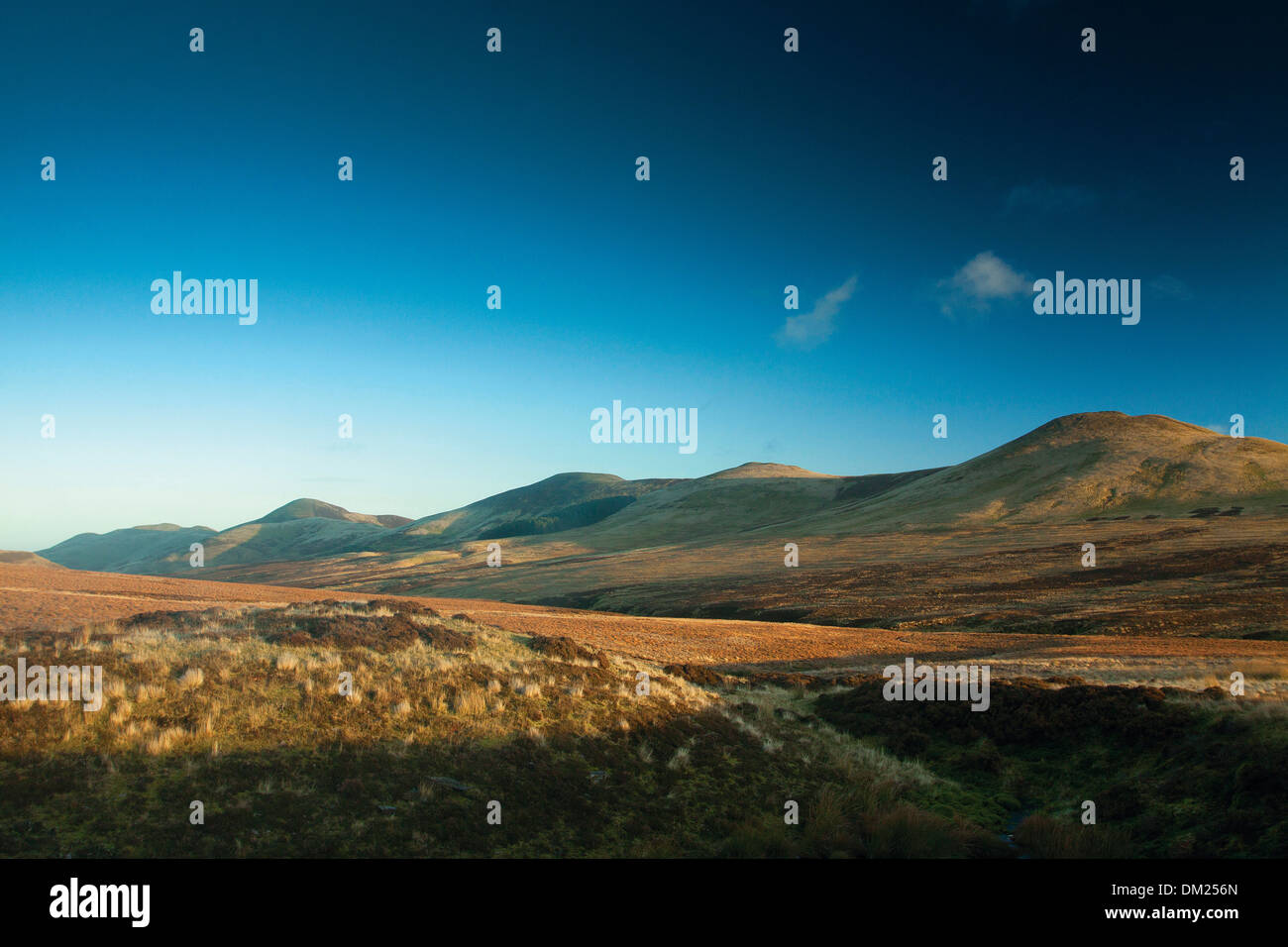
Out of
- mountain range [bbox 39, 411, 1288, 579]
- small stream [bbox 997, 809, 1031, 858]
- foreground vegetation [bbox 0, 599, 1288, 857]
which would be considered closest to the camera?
foreground vegetation [bbox 0, 599, 1288, 857]

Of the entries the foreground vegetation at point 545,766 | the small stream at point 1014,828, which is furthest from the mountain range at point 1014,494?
the small stream at point 1014,828

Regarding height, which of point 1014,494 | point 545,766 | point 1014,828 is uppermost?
point 1014,494

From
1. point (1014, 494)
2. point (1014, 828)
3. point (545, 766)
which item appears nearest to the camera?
point (545, 766)

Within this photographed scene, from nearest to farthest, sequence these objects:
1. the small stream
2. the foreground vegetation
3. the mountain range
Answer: the foreground vegetation
the small stream
the mountain range

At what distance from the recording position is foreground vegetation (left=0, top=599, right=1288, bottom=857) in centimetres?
952

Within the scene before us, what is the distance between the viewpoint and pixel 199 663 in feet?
48.1

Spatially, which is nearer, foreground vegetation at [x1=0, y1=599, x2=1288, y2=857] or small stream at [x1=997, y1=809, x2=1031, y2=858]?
foreground vegetation at [x1=0, y1=599, x2=1288, y2=857]

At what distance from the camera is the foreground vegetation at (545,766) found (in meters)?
9.52

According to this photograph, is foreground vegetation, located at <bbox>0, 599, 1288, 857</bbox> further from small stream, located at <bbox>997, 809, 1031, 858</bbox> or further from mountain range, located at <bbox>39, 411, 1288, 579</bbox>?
mountain range, located at <bbox>39, 411, 1288, 579</bbox>

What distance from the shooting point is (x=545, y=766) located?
12516 mm

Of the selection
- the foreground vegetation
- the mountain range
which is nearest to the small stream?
the foreground vegetation

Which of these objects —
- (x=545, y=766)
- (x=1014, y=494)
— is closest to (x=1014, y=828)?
(x=545, y=766)

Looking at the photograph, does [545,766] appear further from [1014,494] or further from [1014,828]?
[1014,494]

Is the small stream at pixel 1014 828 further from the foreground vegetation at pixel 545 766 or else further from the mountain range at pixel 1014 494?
the mountain range at pixel 1014 494
